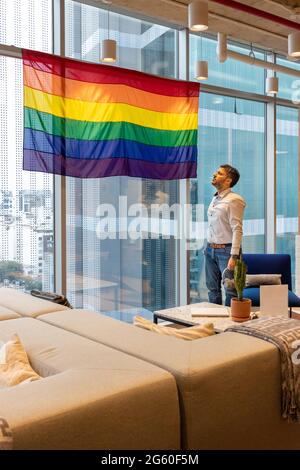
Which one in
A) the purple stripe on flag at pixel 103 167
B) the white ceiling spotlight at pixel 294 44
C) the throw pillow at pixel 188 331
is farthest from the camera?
the purple stripe on flag at pixel 103 167

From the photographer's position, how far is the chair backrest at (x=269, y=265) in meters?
4.68

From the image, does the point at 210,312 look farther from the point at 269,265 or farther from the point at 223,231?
the point at 269,265

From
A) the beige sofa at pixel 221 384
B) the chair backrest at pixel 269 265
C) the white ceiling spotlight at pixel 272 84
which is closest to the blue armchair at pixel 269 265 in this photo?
the chair backrest at pixel 269 265

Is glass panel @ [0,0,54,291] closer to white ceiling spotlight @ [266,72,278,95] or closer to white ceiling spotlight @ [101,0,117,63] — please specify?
white ceiling spotlight @ [101,0,117,63]

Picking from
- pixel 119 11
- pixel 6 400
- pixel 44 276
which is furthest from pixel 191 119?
pixel 6 400

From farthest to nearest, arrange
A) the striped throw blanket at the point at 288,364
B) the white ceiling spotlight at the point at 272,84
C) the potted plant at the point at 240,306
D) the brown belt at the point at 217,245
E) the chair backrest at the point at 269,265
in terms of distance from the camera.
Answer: the white ceiling spotlight at the point at 272,84 → the chair backrest at the point at 269,265 → the brown belt at the point at 217,245 → the potted plant at the point at 240,306 → the striped throw blanket at the point at 288,364

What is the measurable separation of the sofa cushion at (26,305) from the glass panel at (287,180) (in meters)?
4.12

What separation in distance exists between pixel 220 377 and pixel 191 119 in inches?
144

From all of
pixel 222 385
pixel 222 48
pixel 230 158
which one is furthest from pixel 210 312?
pixel 230 158

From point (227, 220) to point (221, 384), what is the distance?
2735 mm

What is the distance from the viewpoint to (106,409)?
1.32m

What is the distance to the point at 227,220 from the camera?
166 inches

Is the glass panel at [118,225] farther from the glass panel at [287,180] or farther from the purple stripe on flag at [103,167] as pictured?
the glass panel at [287,180]
